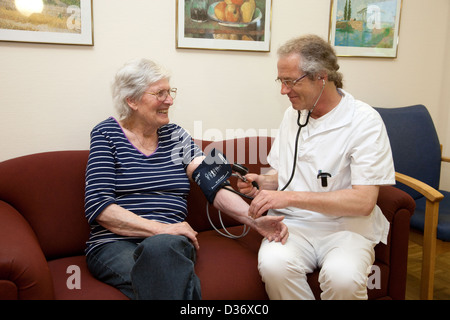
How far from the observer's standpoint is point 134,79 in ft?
5.49

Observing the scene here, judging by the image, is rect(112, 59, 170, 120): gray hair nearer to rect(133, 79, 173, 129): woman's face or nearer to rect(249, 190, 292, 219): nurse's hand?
rect(133, 79, 173, 129): woman's face

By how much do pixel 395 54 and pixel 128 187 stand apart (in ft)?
7.04

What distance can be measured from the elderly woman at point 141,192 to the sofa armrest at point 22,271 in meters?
0.24

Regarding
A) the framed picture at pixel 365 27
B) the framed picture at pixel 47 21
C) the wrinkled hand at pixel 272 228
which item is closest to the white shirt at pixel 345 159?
the wrinkled hand at pixel 272 228

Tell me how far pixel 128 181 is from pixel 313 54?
36.5 inches

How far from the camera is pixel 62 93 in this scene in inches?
77.1

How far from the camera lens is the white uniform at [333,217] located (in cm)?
145

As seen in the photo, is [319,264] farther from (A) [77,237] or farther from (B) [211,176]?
(A) [77,237]

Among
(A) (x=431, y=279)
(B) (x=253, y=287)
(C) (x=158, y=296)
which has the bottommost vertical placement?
(A) (x=431, y=279)

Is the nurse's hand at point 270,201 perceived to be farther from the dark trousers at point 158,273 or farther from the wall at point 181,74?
the wall at point 181,74

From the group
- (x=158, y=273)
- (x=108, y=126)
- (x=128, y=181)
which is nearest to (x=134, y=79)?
(x=108, y=126)

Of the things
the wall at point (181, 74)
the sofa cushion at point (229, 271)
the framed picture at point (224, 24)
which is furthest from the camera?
the framed picture at point (224, 24)
